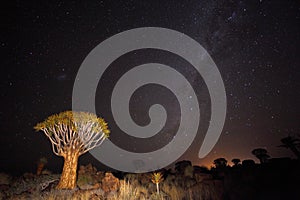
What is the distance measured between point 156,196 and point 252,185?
275 inches

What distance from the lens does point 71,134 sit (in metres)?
11.4

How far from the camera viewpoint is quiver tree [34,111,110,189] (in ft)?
35.3

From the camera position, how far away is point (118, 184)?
10.3 metres

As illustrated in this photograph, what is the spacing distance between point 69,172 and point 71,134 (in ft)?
6.95

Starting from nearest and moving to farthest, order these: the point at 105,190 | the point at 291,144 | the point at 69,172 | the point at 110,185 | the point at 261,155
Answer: the point at 105,190, the point at 110,185, the point at 69,172, the point at 291,144, the point at 261,155

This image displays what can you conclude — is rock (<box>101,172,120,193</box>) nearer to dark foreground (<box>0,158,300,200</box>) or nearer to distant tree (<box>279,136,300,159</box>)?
dark foreground (<box>0,158,300,200</box>)

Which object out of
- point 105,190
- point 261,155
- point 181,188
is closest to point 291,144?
point 261,155

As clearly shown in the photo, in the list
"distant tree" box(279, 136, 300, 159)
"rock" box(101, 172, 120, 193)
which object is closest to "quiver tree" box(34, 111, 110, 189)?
"rock" box(101, 172, 120, 193)

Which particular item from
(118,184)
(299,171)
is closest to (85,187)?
(118,184)

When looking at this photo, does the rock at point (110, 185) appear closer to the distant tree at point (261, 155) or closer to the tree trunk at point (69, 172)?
the tree trunk at point (69, 172)

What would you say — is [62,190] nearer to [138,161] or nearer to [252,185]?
[252,185]

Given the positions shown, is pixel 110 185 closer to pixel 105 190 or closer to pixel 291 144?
pixel 105 190

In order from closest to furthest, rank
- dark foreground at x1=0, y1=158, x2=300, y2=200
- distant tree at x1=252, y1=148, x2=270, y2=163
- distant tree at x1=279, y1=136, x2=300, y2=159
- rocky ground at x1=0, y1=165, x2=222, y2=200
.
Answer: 1. rocky ground at x1=0, y1=165, x2=222, y2=200
2. dark foreground at x1=0, y1=158, x2=300, y2=200
3. distant tree at x1=279, y1=136, x2=300, y2=159
4. distant tree at x1=252, y1=148, x2=270, y2=163

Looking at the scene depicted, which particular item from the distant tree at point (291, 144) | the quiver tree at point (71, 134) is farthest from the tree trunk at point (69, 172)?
the distant tree at point (291, 144)
